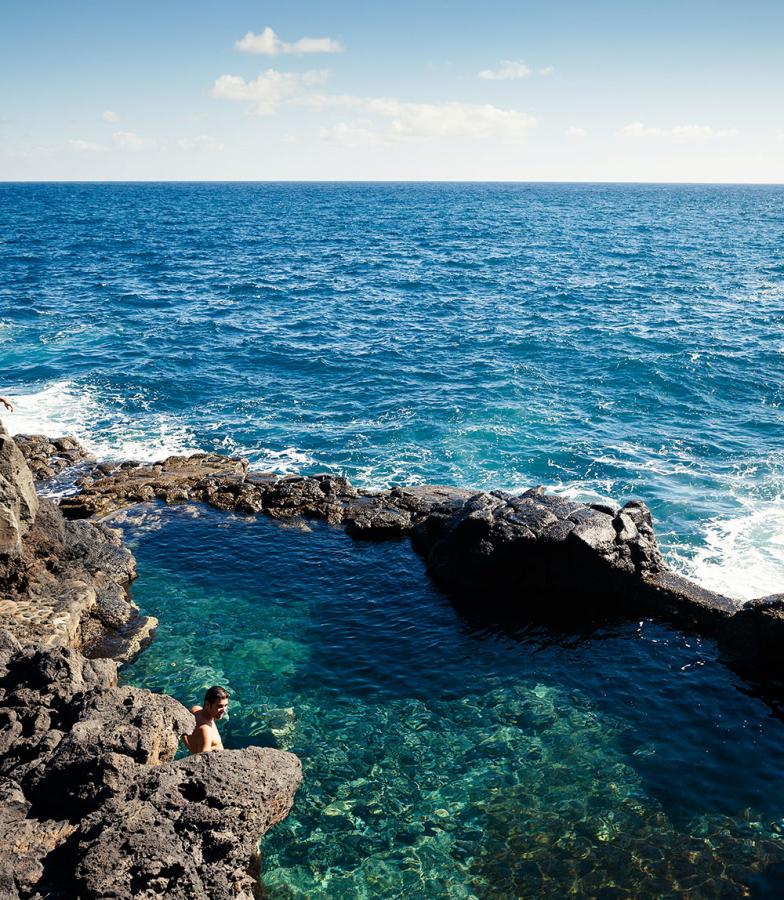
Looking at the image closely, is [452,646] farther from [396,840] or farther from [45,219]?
[45,219]

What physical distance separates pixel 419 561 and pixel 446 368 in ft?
85.4

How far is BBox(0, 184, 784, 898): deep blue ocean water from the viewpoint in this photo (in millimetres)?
14266

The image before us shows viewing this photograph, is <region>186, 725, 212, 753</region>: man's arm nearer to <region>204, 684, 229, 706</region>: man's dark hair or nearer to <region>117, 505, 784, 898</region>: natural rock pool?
<region>204, 684, 229, 706</region>: man's dark hair

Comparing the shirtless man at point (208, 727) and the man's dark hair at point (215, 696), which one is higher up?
the man's dark hair at point (215, 696)

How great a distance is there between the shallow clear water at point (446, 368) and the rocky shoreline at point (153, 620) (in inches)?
189

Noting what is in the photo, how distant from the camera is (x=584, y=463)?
35.0 metres

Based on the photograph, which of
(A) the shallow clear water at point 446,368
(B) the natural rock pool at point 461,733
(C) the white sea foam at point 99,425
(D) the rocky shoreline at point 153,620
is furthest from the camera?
(C) the white sea foam at point 99,425

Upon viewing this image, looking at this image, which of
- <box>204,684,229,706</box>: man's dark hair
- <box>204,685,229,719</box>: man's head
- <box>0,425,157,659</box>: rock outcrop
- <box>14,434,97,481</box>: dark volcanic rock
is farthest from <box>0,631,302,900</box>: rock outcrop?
<box>14,434,97,481</box>: dark volcanic rock

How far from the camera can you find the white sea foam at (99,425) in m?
36.0

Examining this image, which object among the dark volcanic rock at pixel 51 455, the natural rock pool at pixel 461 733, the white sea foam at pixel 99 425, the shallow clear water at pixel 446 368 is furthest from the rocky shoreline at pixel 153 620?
the shallow clear water at pixel 446 368

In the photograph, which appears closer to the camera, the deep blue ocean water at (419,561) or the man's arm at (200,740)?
the man's arm at (200,740)

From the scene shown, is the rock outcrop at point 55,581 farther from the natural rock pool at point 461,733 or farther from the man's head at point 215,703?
the man's head at point 215,703

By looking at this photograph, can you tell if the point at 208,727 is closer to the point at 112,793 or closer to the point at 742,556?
the point at 112,793

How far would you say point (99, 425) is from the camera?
3903 centimetres
